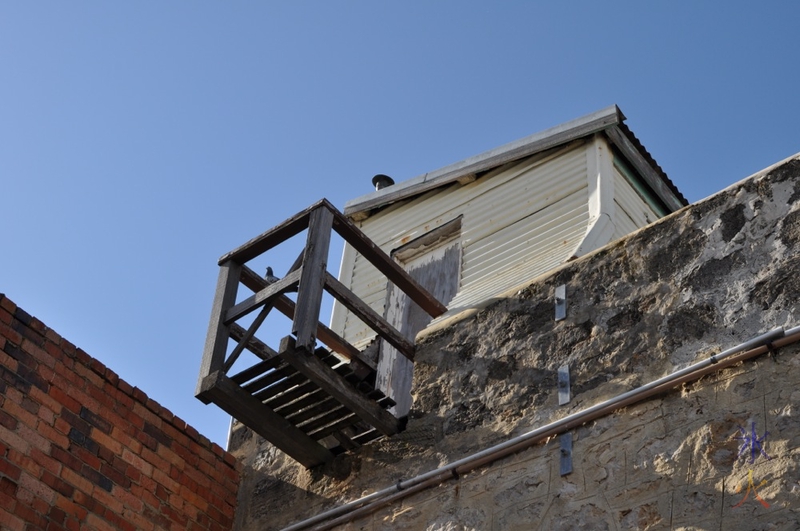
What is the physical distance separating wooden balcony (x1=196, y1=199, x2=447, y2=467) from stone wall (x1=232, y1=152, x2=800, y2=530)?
0.20 metres

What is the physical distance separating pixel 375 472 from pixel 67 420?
178cm

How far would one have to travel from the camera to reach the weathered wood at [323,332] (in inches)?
292

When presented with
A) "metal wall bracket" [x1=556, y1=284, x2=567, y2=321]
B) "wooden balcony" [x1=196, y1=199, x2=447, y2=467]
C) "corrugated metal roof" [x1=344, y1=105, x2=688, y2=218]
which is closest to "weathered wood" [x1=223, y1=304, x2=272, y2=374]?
"wooden balcony" [x1=196, y1=199, x2=447, y2=467]

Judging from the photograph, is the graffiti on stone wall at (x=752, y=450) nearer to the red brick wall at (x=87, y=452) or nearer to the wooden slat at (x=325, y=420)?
the wooden slat at (x=325, y=420)

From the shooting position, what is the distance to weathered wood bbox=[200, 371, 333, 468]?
6922 mm

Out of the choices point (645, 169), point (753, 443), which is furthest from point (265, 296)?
point (645, 169)

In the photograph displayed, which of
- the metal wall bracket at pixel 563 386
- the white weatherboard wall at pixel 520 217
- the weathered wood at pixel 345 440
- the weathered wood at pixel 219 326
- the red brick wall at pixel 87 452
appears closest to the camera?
the metal wall bracket at pixel 563 386

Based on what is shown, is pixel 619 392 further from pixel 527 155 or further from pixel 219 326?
pixel 527 155

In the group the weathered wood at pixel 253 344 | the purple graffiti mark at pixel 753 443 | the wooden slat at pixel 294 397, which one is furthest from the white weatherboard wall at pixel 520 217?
the purple graffiti mark at pixel 753 443

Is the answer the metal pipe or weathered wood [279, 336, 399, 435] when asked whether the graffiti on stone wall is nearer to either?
the metal pipe

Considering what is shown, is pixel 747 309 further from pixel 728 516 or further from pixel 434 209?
pixel 434 209

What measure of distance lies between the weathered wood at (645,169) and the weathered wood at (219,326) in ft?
12.7

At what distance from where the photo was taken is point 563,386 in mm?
6449

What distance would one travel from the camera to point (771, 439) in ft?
17.7
